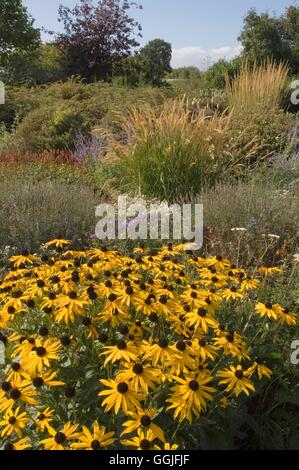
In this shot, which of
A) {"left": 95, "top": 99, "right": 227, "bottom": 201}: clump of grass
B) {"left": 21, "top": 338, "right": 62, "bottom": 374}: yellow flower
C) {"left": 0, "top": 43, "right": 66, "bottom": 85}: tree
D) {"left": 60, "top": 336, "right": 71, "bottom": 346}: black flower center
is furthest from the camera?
{"left": 0, "top": 43, "right": 66, "bottom": 85}: tree

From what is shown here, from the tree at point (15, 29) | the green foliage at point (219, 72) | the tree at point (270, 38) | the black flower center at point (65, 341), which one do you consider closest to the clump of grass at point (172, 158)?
the black flower center at point (65, 341)

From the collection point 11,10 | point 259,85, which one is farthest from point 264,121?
point 11,10

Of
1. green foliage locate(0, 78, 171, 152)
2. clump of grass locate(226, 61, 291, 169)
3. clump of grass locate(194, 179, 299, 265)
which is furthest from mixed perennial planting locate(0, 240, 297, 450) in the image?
green foliage locate(0, 78, 171, 152)

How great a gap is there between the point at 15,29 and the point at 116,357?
18.8 meters

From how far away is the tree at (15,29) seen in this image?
1833 centimetres

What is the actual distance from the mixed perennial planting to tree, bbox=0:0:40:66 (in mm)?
17724

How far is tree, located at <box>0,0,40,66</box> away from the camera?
18.3m

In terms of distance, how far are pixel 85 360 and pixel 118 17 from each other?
66.2ft

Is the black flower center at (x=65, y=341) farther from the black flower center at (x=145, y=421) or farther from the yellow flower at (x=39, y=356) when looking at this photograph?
the black flower center at (x=145, y=421)

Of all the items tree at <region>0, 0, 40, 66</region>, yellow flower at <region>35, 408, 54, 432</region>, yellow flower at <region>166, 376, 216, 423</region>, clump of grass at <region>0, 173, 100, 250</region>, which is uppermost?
tree at <region>0, 0, 40, 66</region>

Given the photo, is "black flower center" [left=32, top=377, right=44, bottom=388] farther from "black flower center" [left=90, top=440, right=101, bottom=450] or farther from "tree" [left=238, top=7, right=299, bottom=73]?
"tree" [left=238, top=7, right=299, bottom=73]

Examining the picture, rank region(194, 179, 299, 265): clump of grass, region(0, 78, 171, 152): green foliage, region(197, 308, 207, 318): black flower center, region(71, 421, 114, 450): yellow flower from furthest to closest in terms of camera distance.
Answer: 1. region(0, 78, 171, 152): green foliage
2. region(194, 179, 299, 265): clump of grass
3. region(197, 308, 207, 318): black flower center
4. region(71, 421, 114, 450): yellow flower

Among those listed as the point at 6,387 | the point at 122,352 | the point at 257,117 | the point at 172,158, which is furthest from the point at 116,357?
the point at 257,117

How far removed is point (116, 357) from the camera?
6.32 ft
